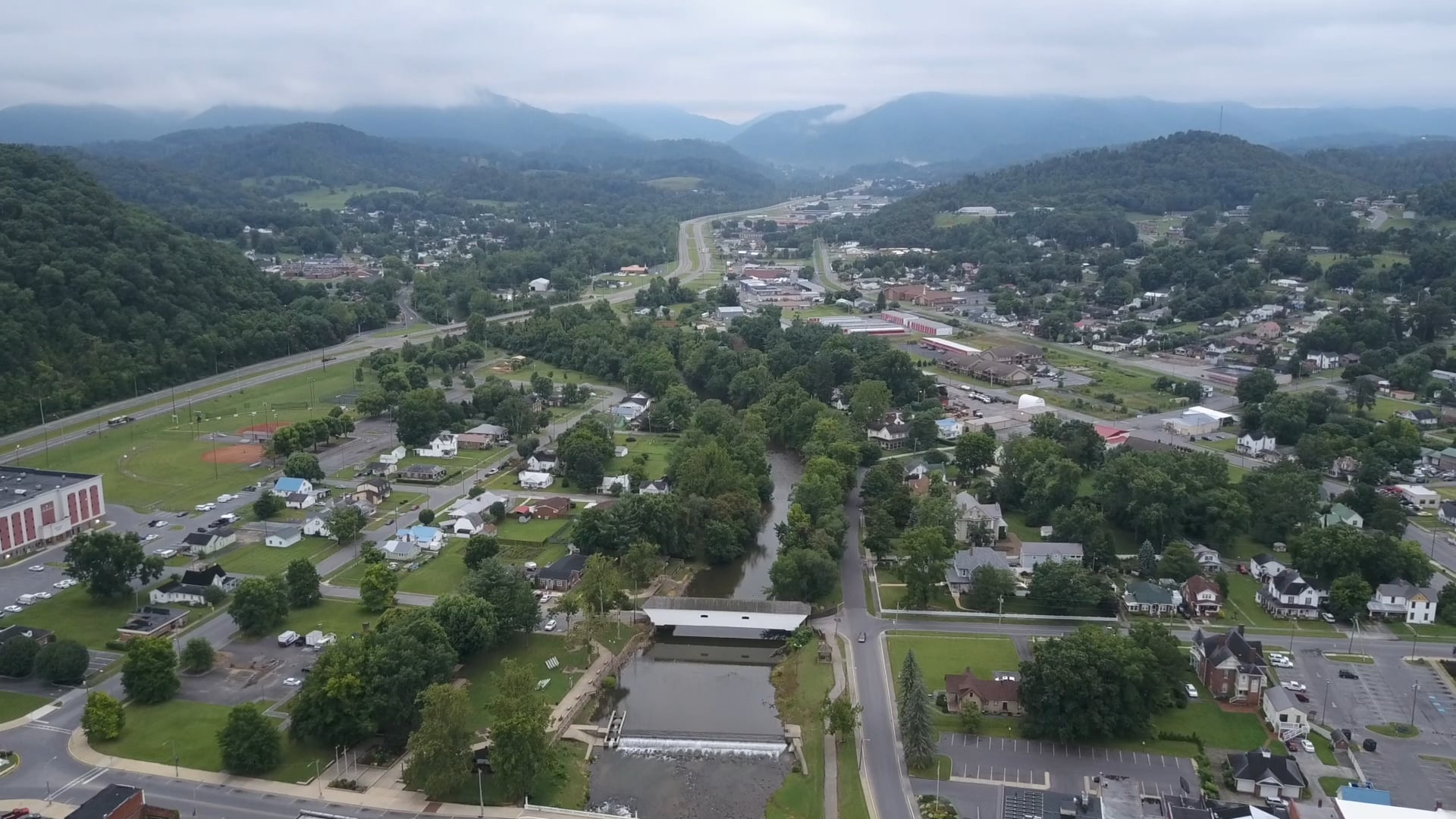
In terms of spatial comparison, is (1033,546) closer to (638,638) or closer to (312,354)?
(638,638)

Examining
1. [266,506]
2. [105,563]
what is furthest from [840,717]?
[266,506]

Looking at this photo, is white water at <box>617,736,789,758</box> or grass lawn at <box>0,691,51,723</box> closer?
white water at <box>617,736,789,758</box>

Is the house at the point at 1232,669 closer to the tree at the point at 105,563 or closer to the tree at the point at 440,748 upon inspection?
the tree at the point at 440,748

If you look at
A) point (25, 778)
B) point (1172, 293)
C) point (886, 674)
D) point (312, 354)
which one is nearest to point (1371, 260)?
point (1172, 293)

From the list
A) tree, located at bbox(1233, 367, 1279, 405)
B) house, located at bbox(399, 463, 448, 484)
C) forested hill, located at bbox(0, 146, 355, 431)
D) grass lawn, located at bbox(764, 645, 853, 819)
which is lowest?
grass lawn, located at bbox(764, 645, 853, 819)

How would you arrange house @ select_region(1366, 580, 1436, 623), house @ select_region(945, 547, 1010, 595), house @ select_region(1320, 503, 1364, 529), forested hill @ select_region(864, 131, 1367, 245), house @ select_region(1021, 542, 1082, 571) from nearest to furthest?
house @ select_region(1366, 580, 1436, 623)
house @ select_region(945, 547, 1010, 595)
house @ select_region(1021, 542, 1082, 571)
house @ select_region(1320, 503, 1364, 529)
forested hill @ select_region(864, 131, 1367, 245)

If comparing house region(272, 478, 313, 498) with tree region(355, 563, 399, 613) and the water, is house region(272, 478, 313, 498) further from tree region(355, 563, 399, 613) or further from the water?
the water

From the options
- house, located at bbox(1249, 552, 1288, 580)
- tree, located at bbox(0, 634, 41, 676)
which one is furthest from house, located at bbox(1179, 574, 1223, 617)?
tree, located at bbox(0, 634, 41, 676)
